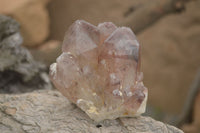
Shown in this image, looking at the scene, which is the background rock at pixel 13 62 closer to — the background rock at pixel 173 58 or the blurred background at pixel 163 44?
the blurred background at pixel 163 44

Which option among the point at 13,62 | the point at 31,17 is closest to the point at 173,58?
the point at 31,17

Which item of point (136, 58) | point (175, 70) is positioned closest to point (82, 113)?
point (136, 58)

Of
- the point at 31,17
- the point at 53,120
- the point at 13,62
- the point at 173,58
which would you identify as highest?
the point at 31,17

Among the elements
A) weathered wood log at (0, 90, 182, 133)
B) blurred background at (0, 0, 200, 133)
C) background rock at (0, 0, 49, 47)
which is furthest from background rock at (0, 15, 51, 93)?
background rock at (0, 0, 49, 47)

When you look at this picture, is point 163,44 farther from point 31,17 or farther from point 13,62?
point 13,62

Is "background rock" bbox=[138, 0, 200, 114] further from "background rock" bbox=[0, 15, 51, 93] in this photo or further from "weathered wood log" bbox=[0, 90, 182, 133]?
"weathered wood log" bbox=[0, 90, 182, 133]

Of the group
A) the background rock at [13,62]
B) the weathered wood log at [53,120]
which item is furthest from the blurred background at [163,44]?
the weathered wood log at [53,120]

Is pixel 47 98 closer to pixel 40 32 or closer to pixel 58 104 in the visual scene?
pixel 58 104
